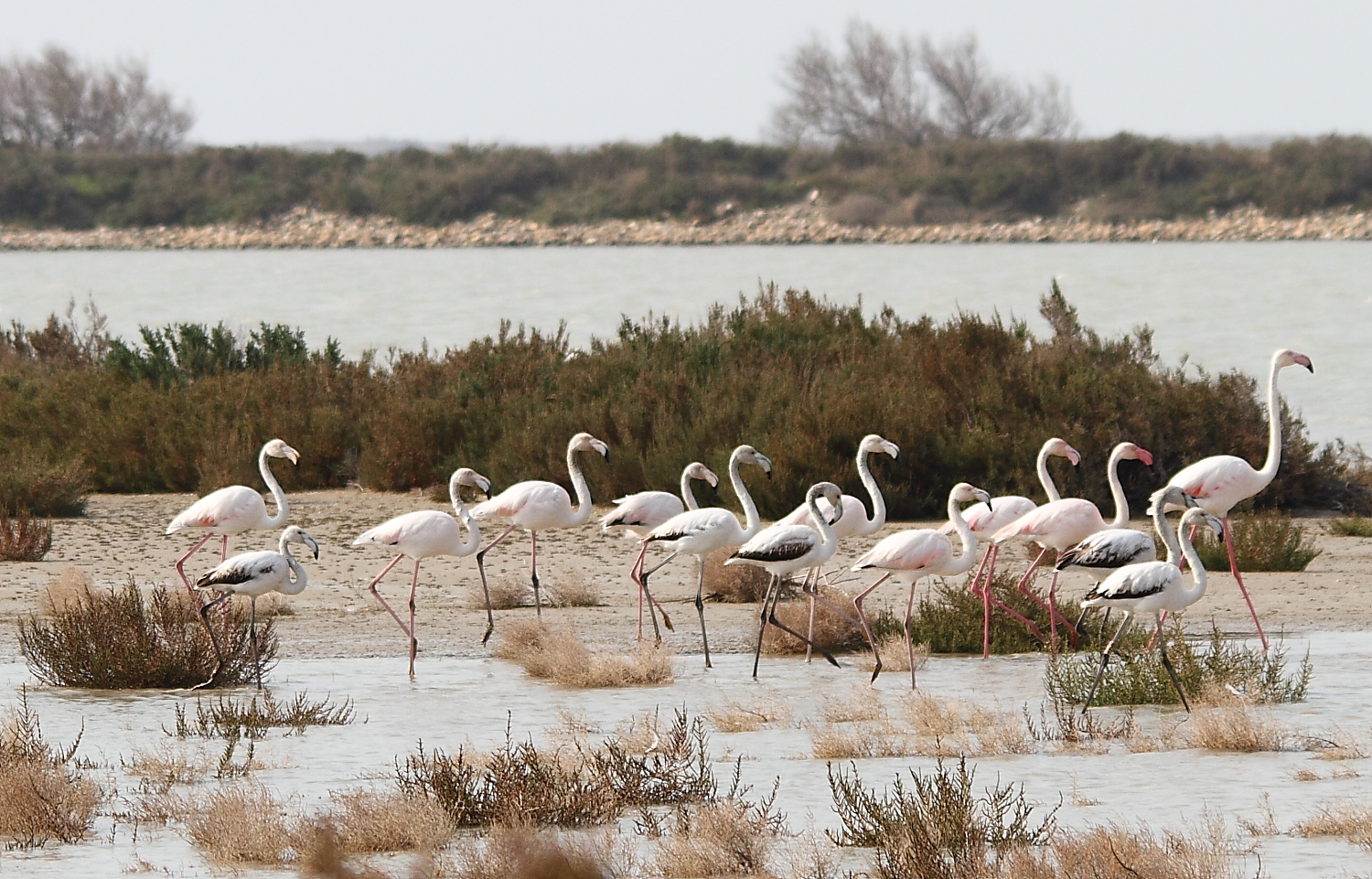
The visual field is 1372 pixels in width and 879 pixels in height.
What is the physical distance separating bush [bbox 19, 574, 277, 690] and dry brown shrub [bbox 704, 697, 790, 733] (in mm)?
2655

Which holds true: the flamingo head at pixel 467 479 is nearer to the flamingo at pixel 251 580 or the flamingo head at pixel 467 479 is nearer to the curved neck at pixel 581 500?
the curved neck at pixel 581 500

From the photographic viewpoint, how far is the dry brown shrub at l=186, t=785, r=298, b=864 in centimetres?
713

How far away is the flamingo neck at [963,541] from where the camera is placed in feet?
36.8

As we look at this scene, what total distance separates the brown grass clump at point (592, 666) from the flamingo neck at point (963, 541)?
5.66 ft

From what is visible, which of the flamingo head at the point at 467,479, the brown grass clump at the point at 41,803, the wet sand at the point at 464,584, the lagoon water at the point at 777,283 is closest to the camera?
the brown grass clump at the point at 41,803

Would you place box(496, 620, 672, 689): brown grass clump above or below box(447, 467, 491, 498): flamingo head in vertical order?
below

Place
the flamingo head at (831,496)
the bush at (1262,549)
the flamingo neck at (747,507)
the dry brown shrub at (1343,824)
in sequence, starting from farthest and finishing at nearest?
the bush at (1262,549) < the flamingo neck at (747,507) < the flamingo head at (831,496) < the dry brown shrub at (1343,824)

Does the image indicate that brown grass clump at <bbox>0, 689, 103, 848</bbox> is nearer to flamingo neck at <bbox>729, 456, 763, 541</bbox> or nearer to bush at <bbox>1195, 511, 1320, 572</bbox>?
flamingo neck at <bbox>729, 456, 763, 541</bbox>

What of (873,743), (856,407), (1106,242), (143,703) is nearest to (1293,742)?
(873,743)

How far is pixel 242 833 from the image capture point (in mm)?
7133

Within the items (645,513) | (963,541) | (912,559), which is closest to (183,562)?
(645,513)

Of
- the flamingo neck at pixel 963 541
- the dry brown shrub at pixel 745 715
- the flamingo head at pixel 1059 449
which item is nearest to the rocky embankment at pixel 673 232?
the flamingo head at pixel 1059 449

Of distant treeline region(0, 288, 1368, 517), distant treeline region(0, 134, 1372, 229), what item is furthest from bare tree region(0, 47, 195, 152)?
distant treeline region(0, 288, 1368, 517)

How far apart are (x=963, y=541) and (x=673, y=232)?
7287 cm
